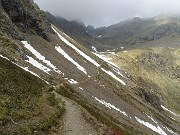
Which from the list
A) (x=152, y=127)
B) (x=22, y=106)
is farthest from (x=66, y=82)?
(x=22, y=106)

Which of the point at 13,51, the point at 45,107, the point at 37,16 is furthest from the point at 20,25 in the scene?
the point at 45,107

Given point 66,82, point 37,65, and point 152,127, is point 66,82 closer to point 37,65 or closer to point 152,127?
point 37,65

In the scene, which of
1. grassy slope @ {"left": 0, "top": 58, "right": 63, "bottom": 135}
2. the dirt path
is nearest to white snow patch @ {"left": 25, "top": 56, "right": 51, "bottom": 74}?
grassy slope @ {"left": 0, "top": 58, "right": 63, "bottom": 135}

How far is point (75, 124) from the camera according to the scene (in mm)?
43125

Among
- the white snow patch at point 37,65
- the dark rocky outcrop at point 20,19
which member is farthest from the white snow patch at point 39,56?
the white snow patch at point 37,65

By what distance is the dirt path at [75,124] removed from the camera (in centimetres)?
3980

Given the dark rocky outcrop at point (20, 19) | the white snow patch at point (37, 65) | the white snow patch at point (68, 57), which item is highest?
the dark rocky outcrop at point (20, 19)

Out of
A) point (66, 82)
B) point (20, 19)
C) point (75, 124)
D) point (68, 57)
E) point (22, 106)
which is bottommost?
point (22, 106)

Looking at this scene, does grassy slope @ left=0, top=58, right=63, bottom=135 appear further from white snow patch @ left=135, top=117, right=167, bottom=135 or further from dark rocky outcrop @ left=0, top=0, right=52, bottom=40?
white snow patch @ left=135, top=117, right=167, bottom=135

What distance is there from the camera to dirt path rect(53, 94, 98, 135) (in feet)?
131

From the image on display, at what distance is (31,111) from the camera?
1565 inches

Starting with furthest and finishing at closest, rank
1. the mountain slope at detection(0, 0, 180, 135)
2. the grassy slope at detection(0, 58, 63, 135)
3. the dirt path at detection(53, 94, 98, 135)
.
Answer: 1. the mountain slope at detection(0, 0, 180, 135)
2. the dirt path at detection(53, 94, 98, 135)
3. the grassy slope at detection(0, 58, 63, 135)

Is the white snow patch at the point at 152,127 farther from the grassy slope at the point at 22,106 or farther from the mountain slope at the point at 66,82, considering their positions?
the grassy slope at the point at 22,106

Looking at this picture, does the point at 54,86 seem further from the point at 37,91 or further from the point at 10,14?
the point at 10,14
